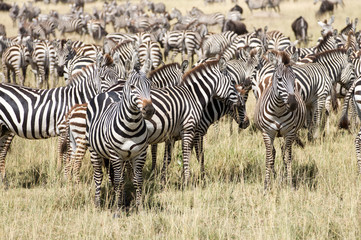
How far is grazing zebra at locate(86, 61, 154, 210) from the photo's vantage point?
17.7 ft

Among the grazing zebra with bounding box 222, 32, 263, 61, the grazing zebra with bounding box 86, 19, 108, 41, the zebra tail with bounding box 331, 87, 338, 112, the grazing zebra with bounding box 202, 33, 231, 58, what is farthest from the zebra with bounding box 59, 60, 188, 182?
the grazing zebra with bounding box 86, 19, 108, 41

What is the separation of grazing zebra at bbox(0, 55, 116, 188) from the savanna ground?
24.2 inches

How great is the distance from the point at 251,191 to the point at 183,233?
6.13 feet

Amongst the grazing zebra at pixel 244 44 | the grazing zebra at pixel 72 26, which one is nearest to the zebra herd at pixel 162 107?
the grazing zebra at pixel 244 44

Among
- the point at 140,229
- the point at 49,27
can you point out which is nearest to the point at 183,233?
the point at 140,229

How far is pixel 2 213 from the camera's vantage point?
6176mm

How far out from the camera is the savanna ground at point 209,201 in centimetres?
548

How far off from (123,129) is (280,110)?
2.15 m

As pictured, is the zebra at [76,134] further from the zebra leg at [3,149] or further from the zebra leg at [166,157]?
the zebra leg at [166,157]

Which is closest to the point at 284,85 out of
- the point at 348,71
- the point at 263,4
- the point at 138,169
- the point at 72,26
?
the point at 138,169

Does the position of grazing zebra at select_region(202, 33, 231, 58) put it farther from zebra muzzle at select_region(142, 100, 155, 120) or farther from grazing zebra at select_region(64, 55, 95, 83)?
zebra muzzle at select_region(142, 100, 155, 120)

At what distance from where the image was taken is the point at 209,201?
20.6ft

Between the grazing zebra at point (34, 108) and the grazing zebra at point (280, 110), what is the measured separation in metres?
2.60

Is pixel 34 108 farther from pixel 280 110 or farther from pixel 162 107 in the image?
pixel 280 110
